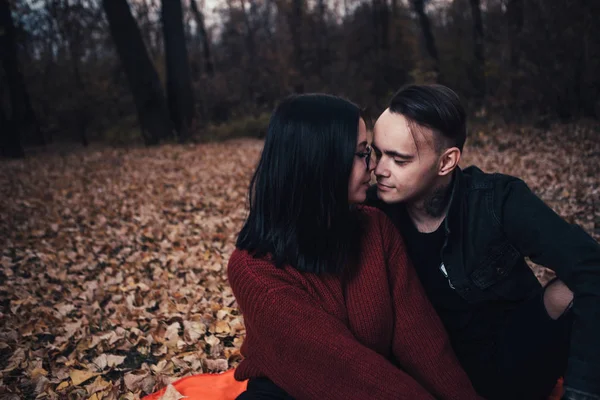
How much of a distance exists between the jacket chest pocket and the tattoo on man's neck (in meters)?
0.30

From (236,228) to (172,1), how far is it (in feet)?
37.4

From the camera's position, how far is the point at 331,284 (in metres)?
1.78

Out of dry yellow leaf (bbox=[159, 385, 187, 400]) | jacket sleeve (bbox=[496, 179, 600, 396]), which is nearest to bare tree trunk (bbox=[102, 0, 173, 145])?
dry yellow leaf (bbox=[159, 385, 187, 400])

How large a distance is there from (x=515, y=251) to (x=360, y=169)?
2.49 feet

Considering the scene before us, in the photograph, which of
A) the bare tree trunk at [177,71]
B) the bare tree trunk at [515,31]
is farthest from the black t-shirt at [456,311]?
the bare tree trunk at [177,71]

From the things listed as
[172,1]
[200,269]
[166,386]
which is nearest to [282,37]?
[172,1]

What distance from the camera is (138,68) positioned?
13.3 metres

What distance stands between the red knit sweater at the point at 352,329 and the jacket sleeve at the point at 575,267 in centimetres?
44

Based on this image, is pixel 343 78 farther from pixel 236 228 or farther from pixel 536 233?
pixel 536 233

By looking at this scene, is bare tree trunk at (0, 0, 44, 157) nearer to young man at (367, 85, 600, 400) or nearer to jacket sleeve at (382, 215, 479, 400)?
young man at (367, 85, 600, 400)

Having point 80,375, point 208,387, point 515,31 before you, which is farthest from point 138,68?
point 208,387

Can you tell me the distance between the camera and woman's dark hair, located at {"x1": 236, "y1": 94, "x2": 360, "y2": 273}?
1684mm

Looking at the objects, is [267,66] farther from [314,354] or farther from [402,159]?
[314,354]

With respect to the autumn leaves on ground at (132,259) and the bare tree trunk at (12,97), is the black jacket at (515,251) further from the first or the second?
the bare tree trunk at (12,97)
